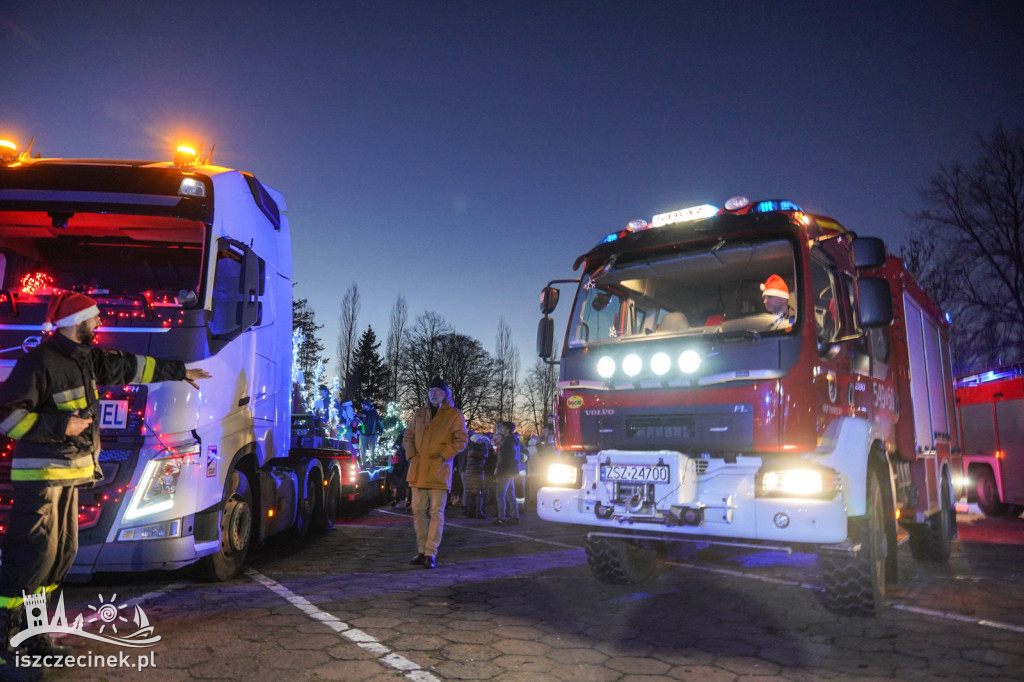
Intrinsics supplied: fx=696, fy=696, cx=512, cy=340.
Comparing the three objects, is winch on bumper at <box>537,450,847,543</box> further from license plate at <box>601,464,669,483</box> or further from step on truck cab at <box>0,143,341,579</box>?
step on truck cab at <box>0,143,341,579</box>

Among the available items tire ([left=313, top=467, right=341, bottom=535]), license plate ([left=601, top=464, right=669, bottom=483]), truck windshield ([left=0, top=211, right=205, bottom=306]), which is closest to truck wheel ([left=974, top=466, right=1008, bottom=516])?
license plate ([left=601, top=464, right=669, bottom=483])

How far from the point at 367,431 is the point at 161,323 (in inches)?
524

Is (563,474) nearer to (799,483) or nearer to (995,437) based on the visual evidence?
(799,483)

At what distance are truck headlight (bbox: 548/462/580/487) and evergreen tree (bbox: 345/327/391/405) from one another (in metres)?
39.6

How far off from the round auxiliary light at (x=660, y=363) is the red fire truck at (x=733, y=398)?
1 cm

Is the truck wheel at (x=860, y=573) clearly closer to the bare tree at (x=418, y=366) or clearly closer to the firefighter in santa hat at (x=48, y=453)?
the firefighter in santa hat at (x=48, y=453)

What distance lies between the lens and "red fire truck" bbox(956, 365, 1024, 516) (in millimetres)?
13609

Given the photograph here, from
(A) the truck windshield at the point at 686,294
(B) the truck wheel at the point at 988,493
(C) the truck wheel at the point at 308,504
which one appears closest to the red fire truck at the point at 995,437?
(B) the truck wheel at the point at 988,493

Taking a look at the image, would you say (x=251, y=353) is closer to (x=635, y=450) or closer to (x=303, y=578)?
(x=303, y=578)

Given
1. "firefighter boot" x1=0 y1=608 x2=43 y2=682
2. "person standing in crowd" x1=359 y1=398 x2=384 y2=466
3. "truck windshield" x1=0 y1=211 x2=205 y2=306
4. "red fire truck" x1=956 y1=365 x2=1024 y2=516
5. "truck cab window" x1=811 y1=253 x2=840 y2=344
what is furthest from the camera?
"person standing in crowd" x1=359 y1=398 x2=384 y2=466

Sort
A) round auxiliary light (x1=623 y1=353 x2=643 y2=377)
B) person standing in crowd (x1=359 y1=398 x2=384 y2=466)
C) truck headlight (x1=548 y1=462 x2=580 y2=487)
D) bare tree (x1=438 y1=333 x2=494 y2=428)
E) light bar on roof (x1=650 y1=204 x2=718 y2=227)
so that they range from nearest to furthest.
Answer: round auxiliary light (x1=623 y1=353 x2=643 y2=377) < truck headlight (x1=548 y1=462 x2=580 y2=487) < light bar on roof (x1=650 y1=204 x2=718 y2=227) < person standing in crowd (x1=359 y1=398 x2=384 y2=466) < bare tree (x1=438 y1=333 x2=494 y2=428)

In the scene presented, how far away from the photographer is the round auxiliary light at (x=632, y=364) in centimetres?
536

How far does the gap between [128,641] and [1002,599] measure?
6.61 metres

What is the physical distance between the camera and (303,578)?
6289mm
